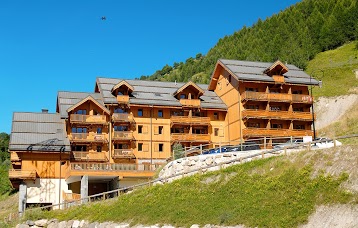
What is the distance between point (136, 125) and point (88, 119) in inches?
222

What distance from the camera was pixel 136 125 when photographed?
196ft

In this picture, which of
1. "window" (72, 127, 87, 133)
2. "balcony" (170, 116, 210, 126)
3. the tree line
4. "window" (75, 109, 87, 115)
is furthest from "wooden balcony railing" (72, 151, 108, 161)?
the tree line

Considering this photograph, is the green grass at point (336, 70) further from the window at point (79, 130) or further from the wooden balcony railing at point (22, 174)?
the wooden balcony railing at point (22, 174)

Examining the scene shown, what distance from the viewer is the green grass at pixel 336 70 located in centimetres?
9379

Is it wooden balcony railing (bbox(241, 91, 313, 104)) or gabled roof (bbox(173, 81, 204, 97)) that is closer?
wooden balcony railing (bbox(241, 91, 313, 104))

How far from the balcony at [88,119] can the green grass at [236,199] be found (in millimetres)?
14400

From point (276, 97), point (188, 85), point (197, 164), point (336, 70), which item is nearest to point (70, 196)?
point (197, 164)

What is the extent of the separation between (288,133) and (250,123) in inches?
174

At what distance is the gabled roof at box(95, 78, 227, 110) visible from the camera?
196 feet

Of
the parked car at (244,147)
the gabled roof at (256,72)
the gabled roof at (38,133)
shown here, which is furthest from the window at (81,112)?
the parked car at (244,147)

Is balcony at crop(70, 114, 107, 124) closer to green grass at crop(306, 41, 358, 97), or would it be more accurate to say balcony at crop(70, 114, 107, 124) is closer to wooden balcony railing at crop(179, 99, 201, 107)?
wooden balcony railing at crop(179, 99, 201, 107)

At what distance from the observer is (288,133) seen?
60.6 meters

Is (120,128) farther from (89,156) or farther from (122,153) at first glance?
(89,156)

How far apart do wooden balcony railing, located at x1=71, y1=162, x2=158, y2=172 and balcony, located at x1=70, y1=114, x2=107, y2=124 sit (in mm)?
5963
